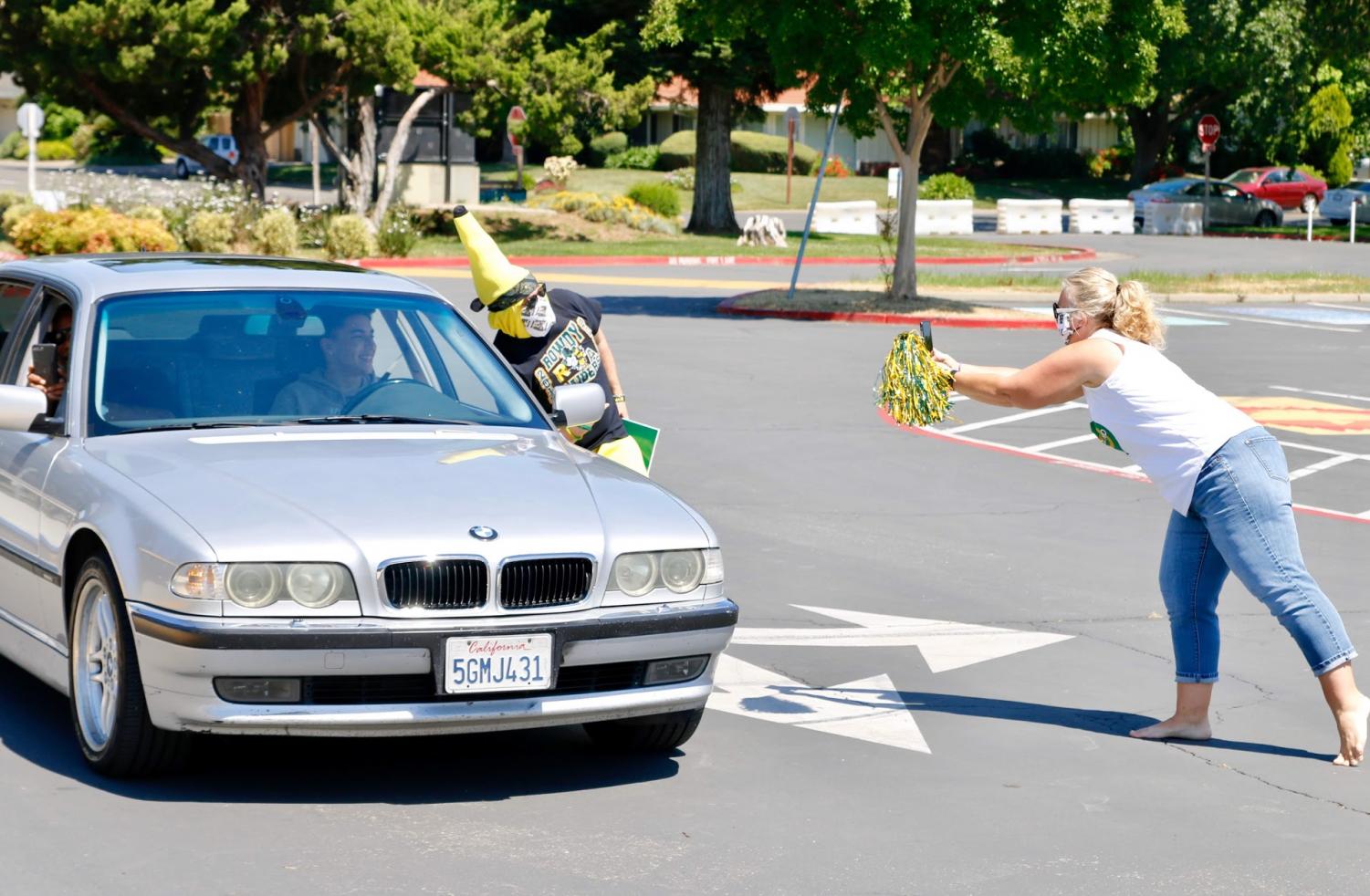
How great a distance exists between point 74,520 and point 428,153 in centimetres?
4510

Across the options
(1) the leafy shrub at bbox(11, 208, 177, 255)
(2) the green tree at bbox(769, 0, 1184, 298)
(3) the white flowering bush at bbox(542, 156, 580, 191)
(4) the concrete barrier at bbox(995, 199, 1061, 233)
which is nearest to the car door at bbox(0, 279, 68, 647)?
(2) the green tree at bbox(769, 0, 1184, 298)

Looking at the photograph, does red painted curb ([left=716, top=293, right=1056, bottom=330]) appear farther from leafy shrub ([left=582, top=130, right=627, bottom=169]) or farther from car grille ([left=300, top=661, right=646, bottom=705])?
leafy shrub ([left=582, top=130, right=627, bottom=169])

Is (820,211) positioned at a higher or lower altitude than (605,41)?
lower

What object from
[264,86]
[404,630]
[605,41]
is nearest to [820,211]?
[605,41]

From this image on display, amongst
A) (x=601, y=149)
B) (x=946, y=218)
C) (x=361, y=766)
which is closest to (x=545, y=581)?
(x=361, y=766)

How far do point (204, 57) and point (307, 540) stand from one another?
33084 mm

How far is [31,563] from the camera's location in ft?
20.8

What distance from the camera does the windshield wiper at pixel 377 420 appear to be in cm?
666

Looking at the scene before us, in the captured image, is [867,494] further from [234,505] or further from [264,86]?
A: [264,86]

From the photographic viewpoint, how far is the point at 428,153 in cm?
5012

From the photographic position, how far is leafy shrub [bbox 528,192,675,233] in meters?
44.8

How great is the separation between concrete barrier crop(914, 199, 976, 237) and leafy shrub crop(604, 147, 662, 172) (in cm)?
2438

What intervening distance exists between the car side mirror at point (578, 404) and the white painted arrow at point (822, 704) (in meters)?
1.15

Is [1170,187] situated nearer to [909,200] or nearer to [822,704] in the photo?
[909,200]
